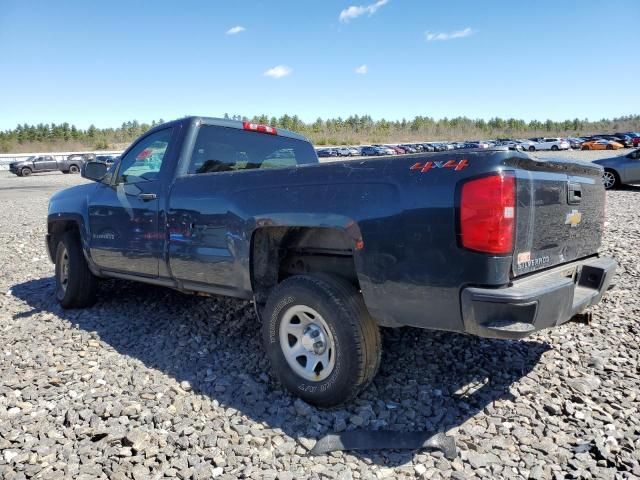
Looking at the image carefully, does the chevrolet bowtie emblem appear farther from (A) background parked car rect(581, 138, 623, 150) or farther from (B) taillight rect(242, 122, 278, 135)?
(A) background parked car rect(581, 138, 623, 150)

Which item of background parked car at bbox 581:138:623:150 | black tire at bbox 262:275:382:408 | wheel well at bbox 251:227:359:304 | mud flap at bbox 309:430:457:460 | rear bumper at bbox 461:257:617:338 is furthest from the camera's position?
background parked car at bbox 581:138:623:150

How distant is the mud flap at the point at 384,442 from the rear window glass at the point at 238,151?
7.48ft

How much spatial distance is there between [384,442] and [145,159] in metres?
3.23

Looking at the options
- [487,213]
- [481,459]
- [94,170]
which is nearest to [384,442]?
[481,459]

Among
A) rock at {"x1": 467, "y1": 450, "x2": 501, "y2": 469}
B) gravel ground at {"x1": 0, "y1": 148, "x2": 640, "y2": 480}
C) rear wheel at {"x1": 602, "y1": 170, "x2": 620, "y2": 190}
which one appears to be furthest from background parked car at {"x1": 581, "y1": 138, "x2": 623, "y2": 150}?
rock at {"x1": 467, "y1": 450, "x2": 501, "y2": 469}

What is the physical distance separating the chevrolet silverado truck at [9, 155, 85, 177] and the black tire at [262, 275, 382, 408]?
38.6 metres

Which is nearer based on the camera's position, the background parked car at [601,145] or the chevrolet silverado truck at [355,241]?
the chevrolet silverado truck at [355,241]

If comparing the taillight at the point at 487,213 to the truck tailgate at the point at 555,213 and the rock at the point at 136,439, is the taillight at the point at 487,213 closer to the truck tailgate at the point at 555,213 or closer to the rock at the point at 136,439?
the truck tailgate at the point at 555,213

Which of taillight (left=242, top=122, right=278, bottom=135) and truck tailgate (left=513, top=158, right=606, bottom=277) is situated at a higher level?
taillight (left=242, top=122, right=278, bottom=135)

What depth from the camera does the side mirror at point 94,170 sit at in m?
4.76

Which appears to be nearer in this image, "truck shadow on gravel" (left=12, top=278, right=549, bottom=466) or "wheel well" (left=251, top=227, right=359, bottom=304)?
"truck shadow on gravel" (left=12, top=278, right=549, bottom=466)

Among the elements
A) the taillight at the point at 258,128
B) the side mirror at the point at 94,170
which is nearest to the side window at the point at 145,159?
the side mirror at the point at 94,170

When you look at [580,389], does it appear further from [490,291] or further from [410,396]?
[490,291]

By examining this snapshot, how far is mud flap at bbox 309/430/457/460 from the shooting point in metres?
2.66
